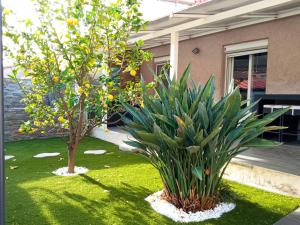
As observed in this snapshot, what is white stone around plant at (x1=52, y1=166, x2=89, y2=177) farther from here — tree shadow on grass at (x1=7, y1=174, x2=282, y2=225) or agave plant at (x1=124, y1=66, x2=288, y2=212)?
agave plant at (x1=124, y1=66, x2=288, y2=212)

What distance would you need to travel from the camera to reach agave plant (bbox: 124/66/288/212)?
3.64 metres

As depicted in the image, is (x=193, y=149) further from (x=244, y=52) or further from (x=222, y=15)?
(x=244, y=52)

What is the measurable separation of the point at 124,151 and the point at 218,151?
4.71 meters

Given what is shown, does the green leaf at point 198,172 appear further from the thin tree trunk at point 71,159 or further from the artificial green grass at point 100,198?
the thin tree trunk at point 71,159

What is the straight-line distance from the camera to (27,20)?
4832 millimetres

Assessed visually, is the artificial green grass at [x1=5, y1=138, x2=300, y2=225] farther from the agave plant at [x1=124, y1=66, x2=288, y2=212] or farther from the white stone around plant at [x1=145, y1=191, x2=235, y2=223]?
the agave plant at [x1=124, y1=66, x2=288, y2=212]

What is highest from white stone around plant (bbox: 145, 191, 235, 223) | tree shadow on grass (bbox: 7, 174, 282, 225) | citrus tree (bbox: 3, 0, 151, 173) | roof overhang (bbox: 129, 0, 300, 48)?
roof overhang (bbox: 129, 0, 300, 48)

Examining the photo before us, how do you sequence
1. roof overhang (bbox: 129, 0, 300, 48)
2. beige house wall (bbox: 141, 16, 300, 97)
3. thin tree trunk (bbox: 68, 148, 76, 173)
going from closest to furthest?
1. roof overhang (bbox: 129, 0, 300, 48)
2. thin tree trunk (bbox: 68, 148, 76, 173)
3. beige house wall (bbox: 141, 16, 300, 97)

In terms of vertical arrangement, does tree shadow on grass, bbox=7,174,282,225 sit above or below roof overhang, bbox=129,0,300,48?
below

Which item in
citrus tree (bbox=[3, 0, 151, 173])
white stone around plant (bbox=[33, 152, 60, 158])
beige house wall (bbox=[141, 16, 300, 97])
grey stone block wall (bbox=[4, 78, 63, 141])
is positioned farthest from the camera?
grey stone block wall (bbox=[4, 78, 63, 141])

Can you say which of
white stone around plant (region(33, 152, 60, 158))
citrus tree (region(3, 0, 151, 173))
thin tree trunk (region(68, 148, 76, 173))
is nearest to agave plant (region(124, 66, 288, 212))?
citrus tree (region(3, 0, 151, 173))

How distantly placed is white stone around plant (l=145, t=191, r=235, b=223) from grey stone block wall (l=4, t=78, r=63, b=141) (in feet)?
25.9

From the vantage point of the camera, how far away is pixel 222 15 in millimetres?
6156

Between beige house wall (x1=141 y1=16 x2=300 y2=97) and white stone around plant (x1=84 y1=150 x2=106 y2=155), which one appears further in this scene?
white stone around plant (x1=84 y1=150 x2=106 y2=155)
